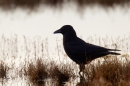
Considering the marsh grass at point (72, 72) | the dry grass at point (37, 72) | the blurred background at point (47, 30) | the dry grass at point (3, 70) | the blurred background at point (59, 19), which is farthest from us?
the blurred background at point (59, 19)

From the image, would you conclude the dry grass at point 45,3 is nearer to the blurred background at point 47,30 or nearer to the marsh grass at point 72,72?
the blurred background at point 47,30

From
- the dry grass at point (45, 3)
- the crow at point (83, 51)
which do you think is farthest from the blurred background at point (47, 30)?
the crow at point (83, 51)

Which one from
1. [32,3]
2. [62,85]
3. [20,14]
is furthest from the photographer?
[32,3]

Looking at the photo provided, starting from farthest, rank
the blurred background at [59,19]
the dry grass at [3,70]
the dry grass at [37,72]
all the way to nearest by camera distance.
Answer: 1. the blurred background at [59,19]
2. the dry grass at [3,70]
3. the dry grass at [37,72]

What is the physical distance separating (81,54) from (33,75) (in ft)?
3.36

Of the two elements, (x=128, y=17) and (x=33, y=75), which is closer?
(x=33, y=75)

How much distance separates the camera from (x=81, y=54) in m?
10.0

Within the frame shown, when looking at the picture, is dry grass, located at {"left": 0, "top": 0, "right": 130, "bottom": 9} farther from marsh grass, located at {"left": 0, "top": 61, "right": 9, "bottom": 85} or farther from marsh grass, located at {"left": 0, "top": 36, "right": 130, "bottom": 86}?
marsh grass, located at {"left": 0, "top": 61, "right": 9, "bottom": 85}

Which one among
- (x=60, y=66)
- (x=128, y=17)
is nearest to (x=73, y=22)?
(x=128, y=17)

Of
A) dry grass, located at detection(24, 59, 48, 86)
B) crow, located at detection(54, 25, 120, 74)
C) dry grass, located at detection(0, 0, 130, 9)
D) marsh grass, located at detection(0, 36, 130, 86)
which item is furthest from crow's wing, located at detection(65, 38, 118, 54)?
dry grass, located at detection(0, 0, 130, 9)

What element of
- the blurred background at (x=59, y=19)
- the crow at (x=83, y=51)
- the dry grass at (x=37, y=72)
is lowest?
the dry grass at (x=37, y=72)

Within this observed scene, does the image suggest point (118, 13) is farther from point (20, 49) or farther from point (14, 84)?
point (14, 84)

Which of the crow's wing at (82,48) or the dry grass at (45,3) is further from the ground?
the dry grass at (45,3)

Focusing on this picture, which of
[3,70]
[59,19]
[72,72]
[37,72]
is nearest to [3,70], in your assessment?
[3,70]
